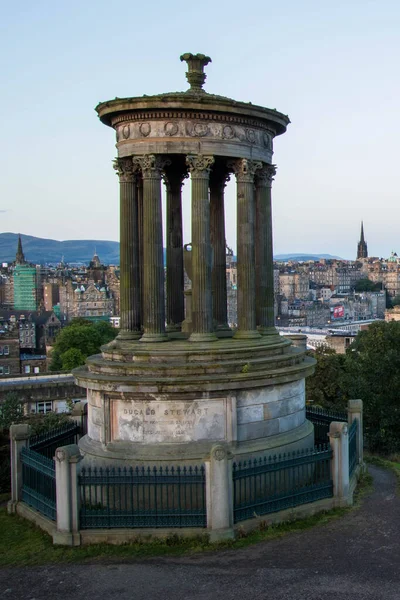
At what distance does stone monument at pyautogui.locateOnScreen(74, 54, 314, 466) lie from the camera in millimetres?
16672

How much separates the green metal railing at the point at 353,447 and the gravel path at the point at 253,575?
3.38m

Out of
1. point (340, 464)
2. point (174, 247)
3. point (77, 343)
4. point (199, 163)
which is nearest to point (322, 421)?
point (340, 464)

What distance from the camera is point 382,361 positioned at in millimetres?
35438

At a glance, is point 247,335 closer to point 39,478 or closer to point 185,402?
point 185,402

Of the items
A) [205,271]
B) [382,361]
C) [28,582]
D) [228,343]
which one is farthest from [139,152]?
[382,361]

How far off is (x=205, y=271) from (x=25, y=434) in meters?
6.09

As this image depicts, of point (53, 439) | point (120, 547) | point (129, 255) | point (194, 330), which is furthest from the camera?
point (53, 439)

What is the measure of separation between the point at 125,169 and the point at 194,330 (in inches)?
183

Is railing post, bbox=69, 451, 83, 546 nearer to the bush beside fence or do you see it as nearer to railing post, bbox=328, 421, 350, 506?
the bush beside fence

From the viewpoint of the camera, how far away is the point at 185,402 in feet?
54.5

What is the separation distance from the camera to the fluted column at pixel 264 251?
20.0 m

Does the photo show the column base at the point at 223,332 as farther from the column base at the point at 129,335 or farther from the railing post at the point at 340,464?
the railing post at the point at 340,464

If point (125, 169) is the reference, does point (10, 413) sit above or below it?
below

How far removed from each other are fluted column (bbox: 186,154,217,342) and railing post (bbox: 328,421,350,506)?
376 centimetres
